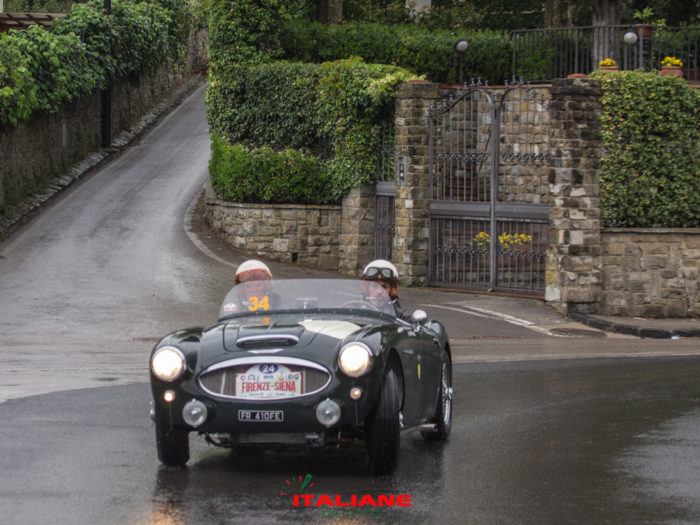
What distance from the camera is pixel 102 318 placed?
18375mm

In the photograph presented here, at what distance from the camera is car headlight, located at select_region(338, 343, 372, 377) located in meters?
7.47

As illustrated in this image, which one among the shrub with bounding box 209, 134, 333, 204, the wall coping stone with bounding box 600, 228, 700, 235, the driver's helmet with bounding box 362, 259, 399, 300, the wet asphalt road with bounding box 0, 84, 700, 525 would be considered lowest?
the wet asphalt road with bounding box 0, 84, 700, 525

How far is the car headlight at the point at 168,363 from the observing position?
7664mm

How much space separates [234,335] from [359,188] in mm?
15829

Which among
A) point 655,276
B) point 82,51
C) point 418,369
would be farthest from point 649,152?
point 82,51

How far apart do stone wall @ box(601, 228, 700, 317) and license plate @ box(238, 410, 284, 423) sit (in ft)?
44.4

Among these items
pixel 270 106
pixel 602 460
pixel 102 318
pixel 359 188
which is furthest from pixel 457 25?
pixel 602 460

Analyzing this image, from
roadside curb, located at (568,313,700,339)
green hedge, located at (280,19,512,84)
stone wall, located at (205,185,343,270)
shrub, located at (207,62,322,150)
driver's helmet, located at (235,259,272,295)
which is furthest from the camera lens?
green hedge, located at (280,19,512,84)

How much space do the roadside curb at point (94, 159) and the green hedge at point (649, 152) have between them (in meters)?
12.8

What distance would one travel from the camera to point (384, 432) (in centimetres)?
751

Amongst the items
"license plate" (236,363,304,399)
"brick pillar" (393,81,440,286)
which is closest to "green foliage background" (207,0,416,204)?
"brick pillar" (393,81,440,286)

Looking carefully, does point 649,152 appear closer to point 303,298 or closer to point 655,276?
point 655,276

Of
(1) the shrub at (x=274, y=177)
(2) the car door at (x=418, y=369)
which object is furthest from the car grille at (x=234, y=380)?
(1) the shrub at (x=274, y=177)

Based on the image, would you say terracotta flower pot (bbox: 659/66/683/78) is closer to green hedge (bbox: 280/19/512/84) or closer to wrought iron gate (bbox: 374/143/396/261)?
wrought iron gate (bbox: 374/143/396/261)
